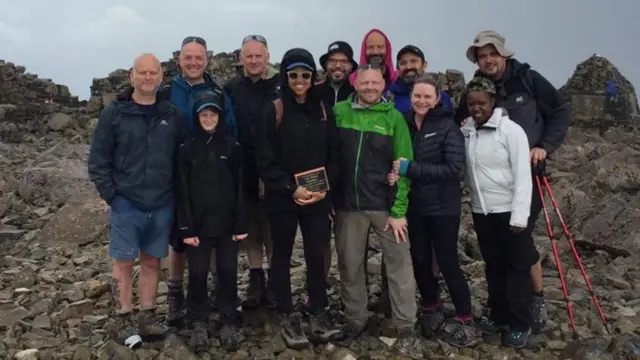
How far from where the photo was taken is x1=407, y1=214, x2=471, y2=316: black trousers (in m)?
5.53

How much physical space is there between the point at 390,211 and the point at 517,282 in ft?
4.36

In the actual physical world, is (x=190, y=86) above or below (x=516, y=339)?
above

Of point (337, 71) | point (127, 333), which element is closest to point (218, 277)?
point (127, 333)

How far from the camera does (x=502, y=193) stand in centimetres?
539

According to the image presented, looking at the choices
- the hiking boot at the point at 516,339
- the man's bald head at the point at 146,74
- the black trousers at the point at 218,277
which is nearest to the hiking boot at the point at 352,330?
the black trousers at the point at 218,277

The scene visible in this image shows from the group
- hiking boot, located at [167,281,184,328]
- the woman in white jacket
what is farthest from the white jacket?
hiking boot, located at [167,281,184,328]

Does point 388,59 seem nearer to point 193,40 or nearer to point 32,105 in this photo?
point 193,40

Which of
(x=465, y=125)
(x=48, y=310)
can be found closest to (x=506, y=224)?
(x=465, y=125)

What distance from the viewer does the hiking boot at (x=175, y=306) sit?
19.4 ft

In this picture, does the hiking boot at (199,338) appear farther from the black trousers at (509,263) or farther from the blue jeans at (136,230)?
the black trousers at (509,263)

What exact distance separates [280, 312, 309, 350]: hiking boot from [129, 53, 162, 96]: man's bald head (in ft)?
7.92

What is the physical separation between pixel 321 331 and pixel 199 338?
1.11 metres

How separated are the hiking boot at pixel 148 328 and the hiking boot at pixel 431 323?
2460 mm

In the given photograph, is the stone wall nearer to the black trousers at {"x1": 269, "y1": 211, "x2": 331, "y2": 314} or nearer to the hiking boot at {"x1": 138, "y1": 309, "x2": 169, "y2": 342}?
the hiking boot at {"x1": 138, "y1": 309, "x2": 169, "y2": 342}
